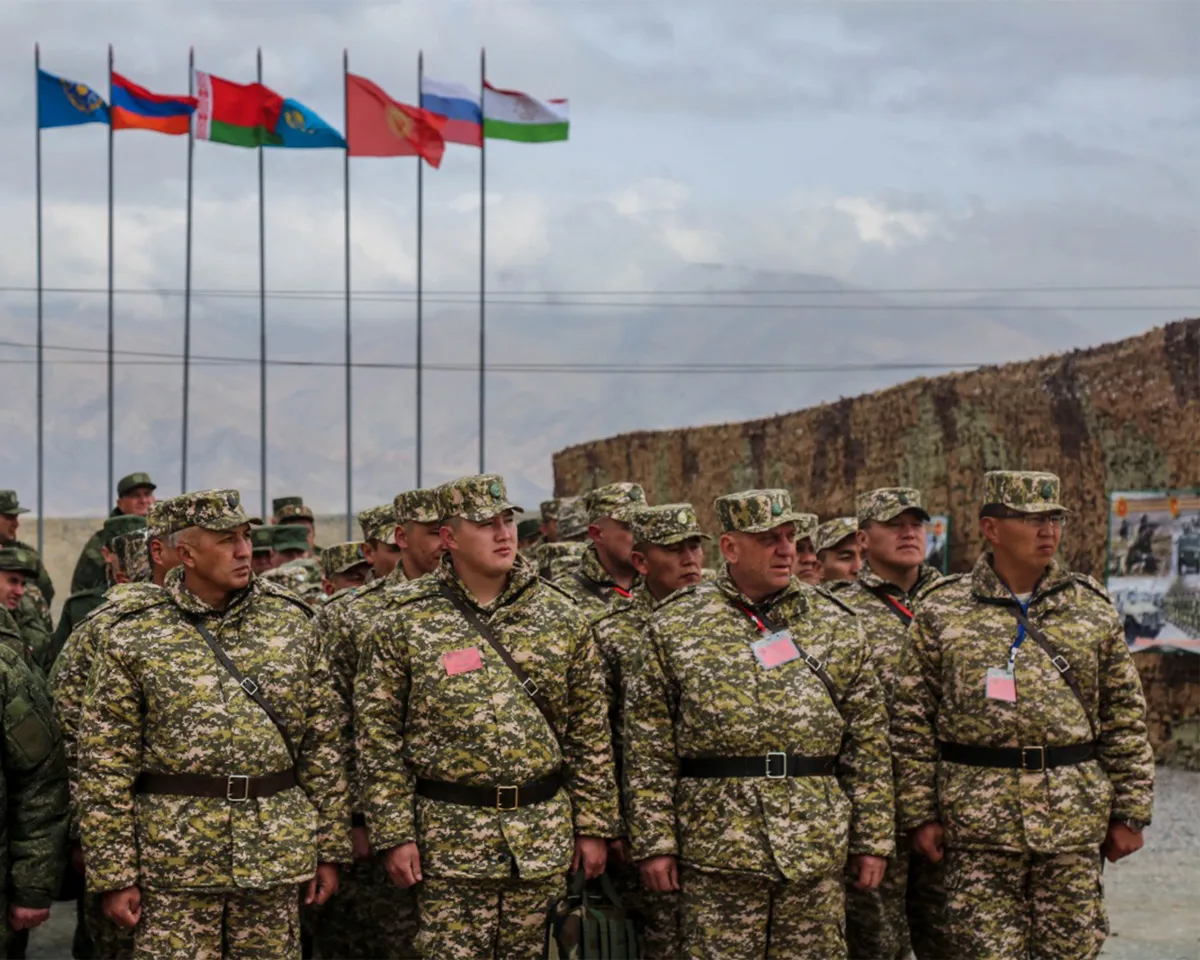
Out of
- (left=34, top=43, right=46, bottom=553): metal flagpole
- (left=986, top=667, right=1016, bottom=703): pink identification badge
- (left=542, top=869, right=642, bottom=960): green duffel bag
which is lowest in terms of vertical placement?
(left=542, top=869, right=642, bottom=960): green duffel bag

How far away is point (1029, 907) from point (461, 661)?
2488 millimetres

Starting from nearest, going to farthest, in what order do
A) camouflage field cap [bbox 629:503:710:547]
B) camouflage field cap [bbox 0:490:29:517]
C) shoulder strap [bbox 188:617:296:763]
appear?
shoulder strap [bbox 188:617:296:763] → camouflage field cap [bbox 629:503:710:547] → camouflage field cap [bbox 0:490:29:517]

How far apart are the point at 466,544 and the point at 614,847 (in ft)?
4.63

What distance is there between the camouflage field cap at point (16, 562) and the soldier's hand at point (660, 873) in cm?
427

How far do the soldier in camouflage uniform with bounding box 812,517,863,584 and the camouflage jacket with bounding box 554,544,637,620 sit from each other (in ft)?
5.01

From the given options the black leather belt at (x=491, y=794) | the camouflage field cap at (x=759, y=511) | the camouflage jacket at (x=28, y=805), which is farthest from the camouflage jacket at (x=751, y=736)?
the camouflage jacket at (x=28, y=805)

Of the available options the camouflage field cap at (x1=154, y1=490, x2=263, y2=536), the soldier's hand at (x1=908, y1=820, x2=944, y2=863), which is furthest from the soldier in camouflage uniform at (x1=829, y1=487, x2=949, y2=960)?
the camouflage field cap at (x1=154, y1=490, x2=263, y2=536)

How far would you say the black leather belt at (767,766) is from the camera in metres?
5.79

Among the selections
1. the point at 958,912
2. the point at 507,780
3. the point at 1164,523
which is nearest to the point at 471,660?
the point at 507,780

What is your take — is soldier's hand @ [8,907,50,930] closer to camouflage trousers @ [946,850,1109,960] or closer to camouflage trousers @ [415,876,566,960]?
camouflage trousers @ [415,876,566,960]

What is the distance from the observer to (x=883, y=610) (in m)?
7.59

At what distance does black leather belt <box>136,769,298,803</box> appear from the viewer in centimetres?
556

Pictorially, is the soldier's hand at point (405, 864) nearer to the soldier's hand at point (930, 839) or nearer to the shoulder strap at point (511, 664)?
the shoulder strap at point (511, 664)

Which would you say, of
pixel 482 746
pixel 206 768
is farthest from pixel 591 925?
pixel 206 768
